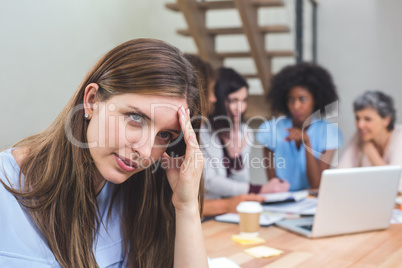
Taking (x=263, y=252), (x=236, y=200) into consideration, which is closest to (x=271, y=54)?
(x=236, y=200)

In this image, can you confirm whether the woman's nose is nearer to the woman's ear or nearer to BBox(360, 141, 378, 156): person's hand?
the woman's ear

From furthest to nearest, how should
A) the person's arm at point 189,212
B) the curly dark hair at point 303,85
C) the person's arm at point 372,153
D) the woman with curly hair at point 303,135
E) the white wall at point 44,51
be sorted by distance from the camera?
1. the curly dark hair at point 303,85
2. the woman with curly hair at point 303,135
3. the person's arm at point 372,153
4. the white wall at point 44,51
5. the person's arm at point 189,212

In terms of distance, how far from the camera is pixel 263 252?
1.34 m

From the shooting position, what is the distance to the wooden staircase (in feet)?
12.3

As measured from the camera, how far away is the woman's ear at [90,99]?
989mm

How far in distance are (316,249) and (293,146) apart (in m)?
1.57

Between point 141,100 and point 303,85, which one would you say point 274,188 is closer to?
point 303,85

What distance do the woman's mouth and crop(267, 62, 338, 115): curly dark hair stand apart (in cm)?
225

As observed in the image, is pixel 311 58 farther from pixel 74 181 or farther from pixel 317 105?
pixel 74 181

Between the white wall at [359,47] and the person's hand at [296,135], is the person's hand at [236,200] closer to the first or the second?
the person's hand at [296,135]

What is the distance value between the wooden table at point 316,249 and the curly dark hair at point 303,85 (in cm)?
156

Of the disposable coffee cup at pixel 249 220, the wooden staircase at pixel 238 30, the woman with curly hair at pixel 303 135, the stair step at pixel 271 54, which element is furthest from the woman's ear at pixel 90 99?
the stair step at pixel 271 54

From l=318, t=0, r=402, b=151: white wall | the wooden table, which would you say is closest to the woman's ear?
the wooden table

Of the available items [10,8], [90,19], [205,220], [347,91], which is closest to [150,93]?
[205,220]
